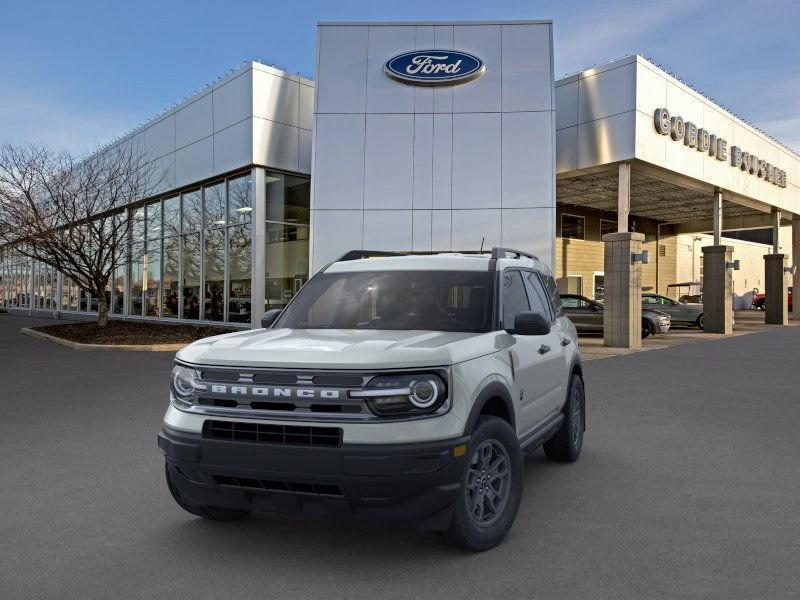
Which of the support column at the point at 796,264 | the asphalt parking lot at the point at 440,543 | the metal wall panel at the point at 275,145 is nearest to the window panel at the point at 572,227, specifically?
the support column at the point at 796,264

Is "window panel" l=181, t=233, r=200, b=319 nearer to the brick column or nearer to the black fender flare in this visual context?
the black fender flare

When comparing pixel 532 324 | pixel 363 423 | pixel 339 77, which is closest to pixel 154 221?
pixel 339 77

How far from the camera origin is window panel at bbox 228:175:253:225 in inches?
833

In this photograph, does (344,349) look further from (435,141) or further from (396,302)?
→ (435,141)

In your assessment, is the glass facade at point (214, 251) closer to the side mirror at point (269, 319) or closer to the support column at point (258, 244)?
the support column at point (258, 244)

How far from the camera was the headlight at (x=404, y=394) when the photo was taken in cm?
354

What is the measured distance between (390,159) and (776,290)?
2386cm

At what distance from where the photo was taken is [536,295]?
224 inches

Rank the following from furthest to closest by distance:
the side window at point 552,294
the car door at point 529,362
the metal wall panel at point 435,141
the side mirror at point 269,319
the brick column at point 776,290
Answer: the brick column at point 776,290, the metal wall panel at point 435,141, the side window at point 552,294, the side mirror at point 269,319, the car door at point 529,362

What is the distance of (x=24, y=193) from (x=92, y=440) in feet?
59.3

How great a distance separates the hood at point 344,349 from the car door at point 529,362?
0.45 m

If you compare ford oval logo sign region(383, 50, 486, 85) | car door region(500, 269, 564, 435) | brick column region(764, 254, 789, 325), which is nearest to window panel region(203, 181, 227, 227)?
ford oval logo sign region(383, 50, 486, 85)

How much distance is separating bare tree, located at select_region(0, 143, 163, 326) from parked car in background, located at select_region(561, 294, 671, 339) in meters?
14.9

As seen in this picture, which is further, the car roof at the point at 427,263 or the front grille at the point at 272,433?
the car roof at the point at 427,263
